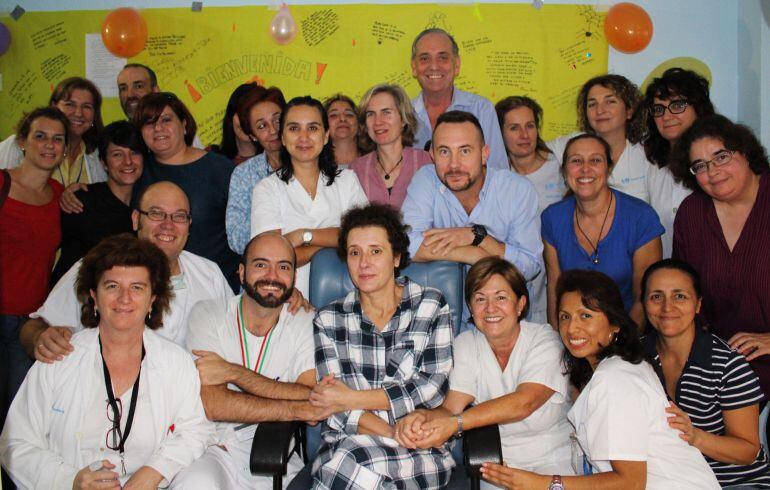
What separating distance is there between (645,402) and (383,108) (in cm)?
Answer: 218

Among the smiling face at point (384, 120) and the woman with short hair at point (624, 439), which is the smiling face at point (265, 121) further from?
the woman with short hair at point (624, 439)

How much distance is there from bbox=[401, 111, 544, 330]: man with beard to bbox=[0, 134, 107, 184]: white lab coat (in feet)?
6.95

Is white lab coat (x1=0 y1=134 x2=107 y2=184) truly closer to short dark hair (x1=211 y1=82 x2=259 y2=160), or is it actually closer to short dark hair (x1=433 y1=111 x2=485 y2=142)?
short dark hair (x1=211 y1=82 x2=259 y2=160)

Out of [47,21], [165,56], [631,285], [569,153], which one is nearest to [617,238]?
[631,285]

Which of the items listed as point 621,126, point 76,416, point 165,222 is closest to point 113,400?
point 76,416

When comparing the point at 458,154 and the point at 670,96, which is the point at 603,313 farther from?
the point at 670,96

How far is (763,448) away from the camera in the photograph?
2.79m

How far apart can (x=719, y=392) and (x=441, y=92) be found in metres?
2.48

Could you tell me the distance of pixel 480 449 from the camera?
237cm

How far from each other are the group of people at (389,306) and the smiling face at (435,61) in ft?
1.51

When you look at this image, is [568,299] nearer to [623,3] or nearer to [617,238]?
[617,238]

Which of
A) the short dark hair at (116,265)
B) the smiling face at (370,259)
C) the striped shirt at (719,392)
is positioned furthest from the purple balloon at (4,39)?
the striped shirt at (719,392)

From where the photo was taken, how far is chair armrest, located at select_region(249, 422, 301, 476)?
2.36m

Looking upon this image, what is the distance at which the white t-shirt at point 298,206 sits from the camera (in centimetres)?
343
